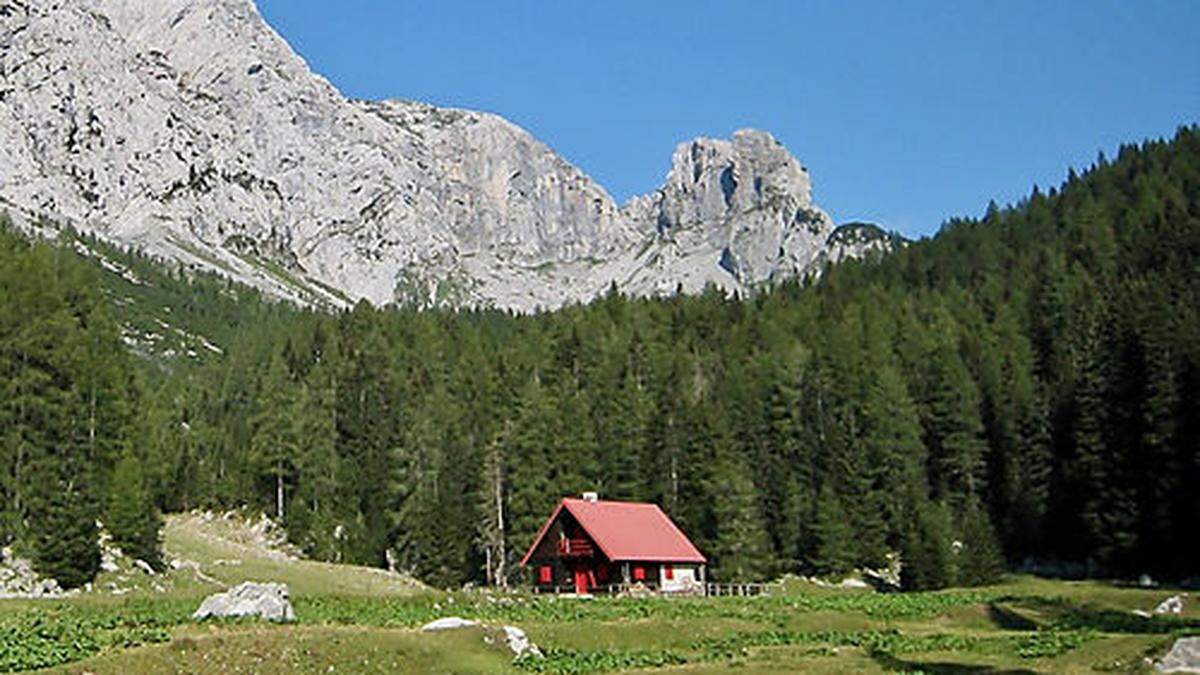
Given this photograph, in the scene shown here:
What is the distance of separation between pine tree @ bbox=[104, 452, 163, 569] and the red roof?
2544cm

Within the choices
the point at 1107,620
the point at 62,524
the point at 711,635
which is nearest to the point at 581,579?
the point at 711,635

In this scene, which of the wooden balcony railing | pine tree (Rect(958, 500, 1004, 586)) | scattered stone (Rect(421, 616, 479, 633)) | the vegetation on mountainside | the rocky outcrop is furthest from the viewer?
pine tree (Rect(958, 500, 1004, 586))

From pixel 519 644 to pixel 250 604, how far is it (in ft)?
36.5

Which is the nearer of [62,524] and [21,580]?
[21,580]

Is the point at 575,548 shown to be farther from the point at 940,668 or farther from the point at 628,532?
the point at 940,668

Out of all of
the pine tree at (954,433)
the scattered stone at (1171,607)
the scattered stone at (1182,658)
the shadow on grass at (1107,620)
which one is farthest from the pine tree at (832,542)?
the scattered stone at (1182,658)

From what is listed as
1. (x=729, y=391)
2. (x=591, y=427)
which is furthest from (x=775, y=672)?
(x=729, y=391)

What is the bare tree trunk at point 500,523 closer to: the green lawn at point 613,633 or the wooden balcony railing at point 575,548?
the wooden balcony railing at point 575,548

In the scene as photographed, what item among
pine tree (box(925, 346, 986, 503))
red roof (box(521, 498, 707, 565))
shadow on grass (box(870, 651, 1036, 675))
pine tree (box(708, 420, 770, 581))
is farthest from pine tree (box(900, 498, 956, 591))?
shadow on grass (box(870, 651, 1036, 675))

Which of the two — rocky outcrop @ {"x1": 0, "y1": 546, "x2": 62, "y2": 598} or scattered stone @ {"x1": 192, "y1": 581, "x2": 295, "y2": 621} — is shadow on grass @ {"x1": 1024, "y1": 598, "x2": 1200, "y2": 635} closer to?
scattered stone @ {"x1": 192, "y1": 581, "x2": 295, "y2": 621}

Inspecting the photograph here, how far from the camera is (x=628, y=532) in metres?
76.9

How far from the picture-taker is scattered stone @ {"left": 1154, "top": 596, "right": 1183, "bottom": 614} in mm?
51188

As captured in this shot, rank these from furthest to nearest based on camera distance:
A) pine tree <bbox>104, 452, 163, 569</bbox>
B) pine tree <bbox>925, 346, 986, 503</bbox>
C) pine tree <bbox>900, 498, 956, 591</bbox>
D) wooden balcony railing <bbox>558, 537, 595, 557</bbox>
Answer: pine tree <bbox>925, 346, 986, 503</bbox>, pine tree <bbox>900, 498, 956, 591</bbox>, wooden balcony railing <bbox>558, 537, 595, 557</bbox>, pine tree <bbox>104, 452, 163, 569</bbox>

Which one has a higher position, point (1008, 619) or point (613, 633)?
point (613, 633)
